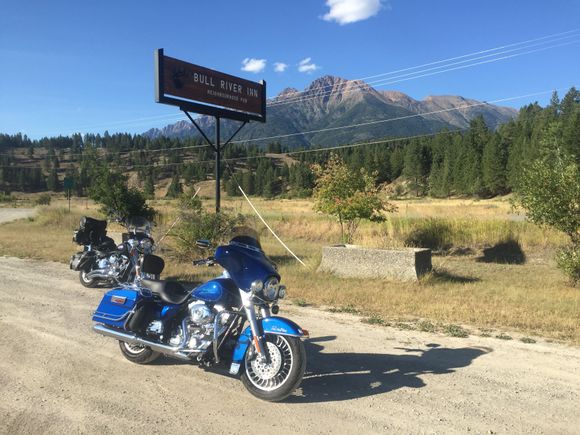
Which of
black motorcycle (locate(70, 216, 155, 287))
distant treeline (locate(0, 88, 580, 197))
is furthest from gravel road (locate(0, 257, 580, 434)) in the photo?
distant treeline (locate(0, 88, 580, 197))

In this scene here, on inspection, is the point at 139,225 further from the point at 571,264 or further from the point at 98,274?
the point at 571,264

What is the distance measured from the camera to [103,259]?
9.95 metres

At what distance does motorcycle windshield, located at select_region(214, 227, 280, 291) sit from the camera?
14.5 ft

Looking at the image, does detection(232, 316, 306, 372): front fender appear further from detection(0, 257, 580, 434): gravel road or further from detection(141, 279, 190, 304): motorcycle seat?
detection(141, 279, 190, 304): motorcycle seat

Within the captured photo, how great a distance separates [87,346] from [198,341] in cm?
200

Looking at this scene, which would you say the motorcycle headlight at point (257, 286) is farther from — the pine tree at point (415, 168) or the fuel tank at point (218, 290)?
the pine tree at point (415, 168)

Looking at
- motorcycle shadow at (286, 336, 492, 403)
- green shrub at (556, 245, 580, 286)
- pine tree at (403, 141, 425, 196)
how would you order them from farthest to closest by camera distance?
1. pine tree at (403, 141, 425, 196)
2. green shrub at (556, 245, 580, 286)
3. motorcycle shadow at (286, 336, 492, 403)

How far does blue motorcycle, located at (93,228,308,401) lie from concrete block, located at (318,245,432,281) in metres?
6.40

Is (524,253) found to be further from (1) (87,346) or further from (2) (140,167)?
(2) (140,167)

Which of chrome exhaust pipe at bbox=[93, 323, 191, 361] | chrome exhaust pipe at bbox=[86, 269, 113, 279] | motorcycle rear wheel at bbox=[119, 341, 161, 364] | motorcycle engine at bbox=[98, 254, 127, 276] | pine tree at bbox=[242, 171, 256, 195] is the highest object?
pine tree at bbox=[242, 171, 256, 195]

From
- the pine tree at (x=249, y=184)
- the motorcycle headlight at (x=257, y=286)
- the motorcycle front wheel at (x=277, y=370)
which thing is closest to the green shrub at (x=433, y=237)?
the motorcycle front wheel at (x=277, y=370)

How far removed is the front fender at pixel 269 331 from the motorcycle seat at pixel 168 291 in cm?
86

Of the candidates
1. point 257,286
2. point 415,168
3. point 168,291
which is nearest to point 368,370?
point 257,286

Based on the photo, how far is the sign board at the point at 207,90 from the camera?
13.2 metres
